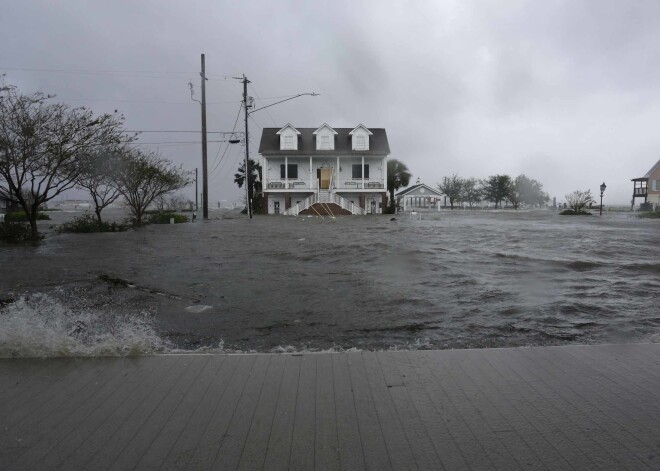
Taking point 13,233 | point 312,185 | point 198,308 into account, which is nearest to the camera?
point 198,308

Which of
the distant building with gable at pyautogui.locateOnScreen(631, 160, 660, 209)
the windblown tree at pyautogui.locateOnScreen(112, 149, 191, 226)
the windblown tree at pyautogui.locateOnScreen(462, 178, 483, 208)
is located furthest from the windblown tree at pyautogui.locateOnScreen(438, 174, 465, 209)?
the windblown tree at pyautogui.locateOnScreen(112, 149, 191, 226)

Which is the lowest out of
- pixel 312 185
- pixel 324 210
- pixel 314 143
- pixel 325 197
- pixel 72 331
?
pixel 72 331

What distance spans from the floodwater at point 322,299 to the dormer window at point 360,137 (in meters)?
37.5

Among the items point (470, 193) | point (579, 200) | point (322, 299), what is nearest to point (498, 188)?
point (470, 193)

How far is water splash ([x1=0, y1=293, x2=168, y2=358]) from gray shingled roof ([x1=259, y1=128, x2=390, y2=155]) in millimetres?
44584

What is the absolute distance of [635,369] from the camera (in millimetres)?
4289

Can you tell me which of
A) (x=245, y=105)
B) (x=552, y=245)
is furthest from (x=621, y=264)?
(x=245, y=105)

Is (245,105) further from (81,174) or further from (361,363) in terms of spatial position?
(361,363)

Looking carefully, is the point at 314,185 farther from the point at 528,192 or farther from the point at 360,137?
the point at 528,192

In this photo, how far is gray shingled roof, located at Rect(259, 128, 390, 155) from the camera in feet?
167

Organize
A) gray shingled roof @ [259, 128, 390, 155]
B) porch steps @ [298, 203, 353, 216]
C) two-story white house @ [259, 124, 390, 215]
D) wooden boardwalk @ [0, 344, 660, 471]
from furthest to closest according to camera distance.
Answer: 1. gray shingled roof @ [259, 128, 390, 155]
2. two-story white house @ [259, 124, 390, 215]
3. porch steps @ [298, 203, 353, 216]
4. wooden boardwalk @ [0, 344, 660, 471]

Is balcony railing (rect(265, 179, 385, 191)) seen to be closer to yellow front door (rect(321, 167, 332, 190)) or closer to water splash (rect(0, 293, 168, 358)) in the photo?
yellow front door (rect(321, 167, 332, 190))

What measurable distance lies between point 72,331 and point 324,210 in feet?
137

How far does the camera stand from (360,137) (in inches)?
2047
